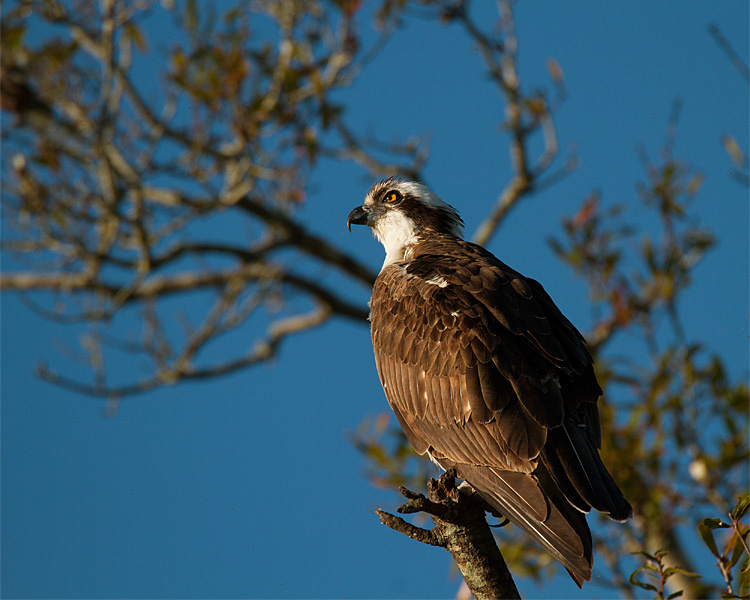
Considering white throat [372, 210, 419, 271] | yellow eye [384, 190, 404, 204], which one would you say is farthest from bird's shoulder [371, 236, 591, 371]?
yellow eye [384, 190, 404, 204]

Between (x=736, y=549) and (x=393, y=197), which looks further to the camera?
(x=393, y=197)

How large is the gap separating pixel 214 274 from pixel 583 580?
9.20 metres

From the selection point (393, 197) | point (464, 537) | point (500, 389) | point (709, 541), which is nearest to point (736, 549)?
point (709, 541)

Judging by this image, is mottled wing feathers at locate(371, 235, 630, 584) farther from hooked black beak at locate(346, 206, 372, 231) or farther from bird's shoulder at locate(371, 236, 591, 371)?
hooked black beak at locate(346, 206, 372, 231)

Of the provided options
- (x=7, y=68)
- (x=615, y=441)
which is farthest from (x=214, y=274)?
(x=615, y=441)

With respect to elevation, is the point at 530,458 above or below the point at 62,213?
below

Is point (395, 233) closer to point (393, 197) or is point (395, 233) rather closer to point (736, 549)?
point (393, 197)

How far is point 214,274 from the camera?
12.1 metres

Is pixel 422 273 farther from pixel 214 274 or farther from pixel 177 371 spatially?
pixel 214 274

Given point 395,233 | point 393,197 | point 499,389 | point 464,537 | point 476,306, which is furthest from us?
point 393,197

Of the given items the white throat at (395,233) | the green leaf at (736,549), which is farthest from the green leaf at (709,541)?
the white throat at (395,233)

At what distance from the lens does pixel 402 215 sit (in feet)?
21.5

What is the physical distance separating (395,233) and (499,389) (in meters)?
2.47

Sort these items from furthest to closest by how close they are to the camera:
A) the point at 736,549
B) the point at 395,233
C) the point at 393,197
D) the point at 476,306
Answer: the point at 393,197
the point at 395,233
the point at 476,306
the point at 736,549
